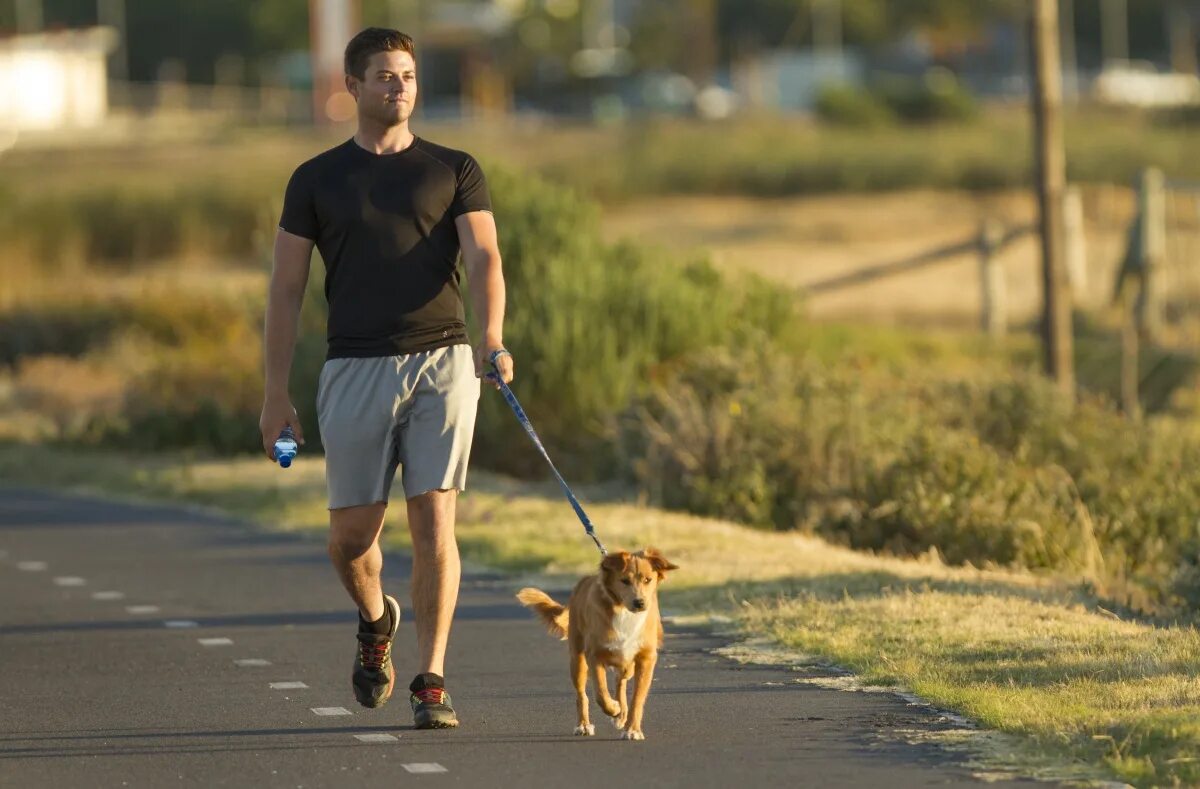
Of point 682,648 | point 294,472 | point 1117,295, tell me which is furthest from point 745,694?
point 1117,295

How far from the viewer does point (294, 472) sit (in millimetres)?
17609

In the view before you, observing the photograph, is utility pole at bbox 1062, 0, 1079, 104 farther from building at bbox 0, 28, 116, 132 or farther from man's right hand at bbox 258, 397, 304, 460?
man's right hand at bbox 258, 397, 304, 460

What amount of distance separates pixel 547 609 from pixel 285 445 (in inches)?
45.5

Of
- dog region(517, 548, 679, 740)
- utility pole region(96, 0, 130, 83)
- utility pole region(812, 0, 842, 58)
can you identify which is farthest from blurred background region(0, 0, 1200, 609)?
utility pole region(812, 0, 842, 58)

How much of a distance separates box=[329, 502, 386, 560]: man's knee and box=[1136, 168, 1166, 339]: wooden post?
16.8 m

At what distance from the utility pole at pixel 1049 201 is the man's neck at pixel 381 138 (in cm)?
1308

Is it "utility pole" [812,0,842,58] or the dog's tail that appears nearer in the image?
the dog's tail

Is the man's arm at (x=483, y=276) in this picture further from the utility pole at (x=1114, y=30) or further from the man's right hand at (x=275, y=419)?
the utility pole at (x=1114, y=30)

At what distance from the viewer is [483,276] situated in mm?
7848

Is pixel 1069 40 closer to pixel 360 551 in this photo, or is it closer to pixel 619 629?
pixel 360 551

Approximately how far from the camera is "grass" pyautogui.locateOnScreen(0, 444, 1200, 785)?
7.52m

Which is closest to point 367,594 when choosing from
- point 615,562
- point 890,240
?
point 615,562

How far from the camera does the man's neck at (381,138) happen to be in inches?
310

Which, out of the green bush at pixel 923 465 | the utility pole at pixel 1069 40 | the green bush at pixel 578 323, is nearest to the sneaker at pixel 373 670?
the green bush at pixel 923 465
